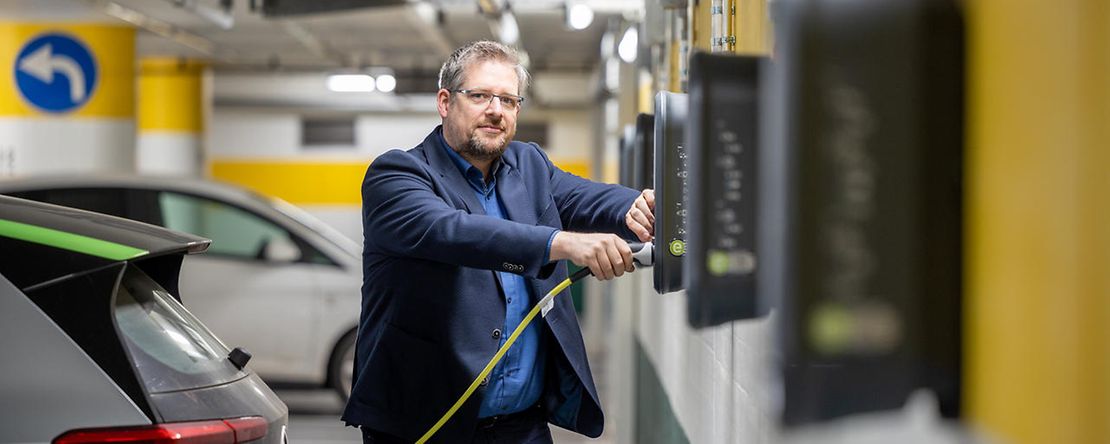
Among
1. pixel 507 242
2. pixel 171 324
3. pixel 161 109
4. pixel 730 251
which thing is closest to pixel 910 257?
pixel 730 251

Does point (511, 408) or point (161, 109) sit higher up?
point (161, 109)

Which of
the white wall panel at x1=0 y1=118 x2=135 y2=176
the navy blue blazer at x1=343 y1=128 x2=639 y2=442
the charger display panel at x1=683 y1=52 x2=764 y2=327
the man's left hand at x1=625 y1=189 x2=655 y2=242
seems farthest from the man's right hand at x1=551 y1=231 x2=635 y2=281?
the white wall panel at x1=0 y1=118 x2=135 y2=176

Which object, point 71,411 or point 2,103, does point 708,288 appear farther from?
point 2,103

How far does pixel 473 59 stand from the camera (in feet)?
11.1

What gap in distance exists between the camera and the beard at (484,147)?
3.33m

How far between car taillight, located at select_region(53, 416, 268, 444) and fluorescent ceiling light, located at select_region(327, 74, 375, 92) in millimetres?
17082

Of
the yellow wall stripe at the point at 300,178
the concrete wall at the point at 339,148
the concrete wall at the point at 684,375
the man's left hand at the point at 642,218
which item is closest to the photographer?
the concrete wall at the point at 684,375

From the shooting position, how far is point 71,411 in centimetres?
252

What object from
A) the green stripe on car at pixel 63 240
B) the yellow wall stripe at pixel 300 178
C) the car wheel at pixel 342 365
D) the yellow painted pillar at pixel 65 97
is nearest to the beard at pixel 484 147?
the green stripe on car at pixel 63 240

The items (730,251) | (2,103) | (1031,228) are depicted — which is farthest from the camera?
(2,103)

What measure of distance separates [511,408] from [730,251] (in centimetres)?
156

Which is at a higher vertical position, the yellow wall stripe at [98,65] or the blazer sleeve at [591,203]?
the yellow wall stripe at [98,65]

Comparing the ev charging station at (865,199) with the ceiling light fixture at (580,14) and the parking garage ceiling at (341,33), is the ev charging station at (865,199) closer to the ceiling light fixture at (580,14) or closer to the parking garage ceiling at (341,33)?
the ceiling light fixture at (580,14)

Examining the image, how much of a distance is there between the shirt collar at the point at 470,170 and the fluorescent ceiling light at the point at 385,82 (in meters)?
14.1
